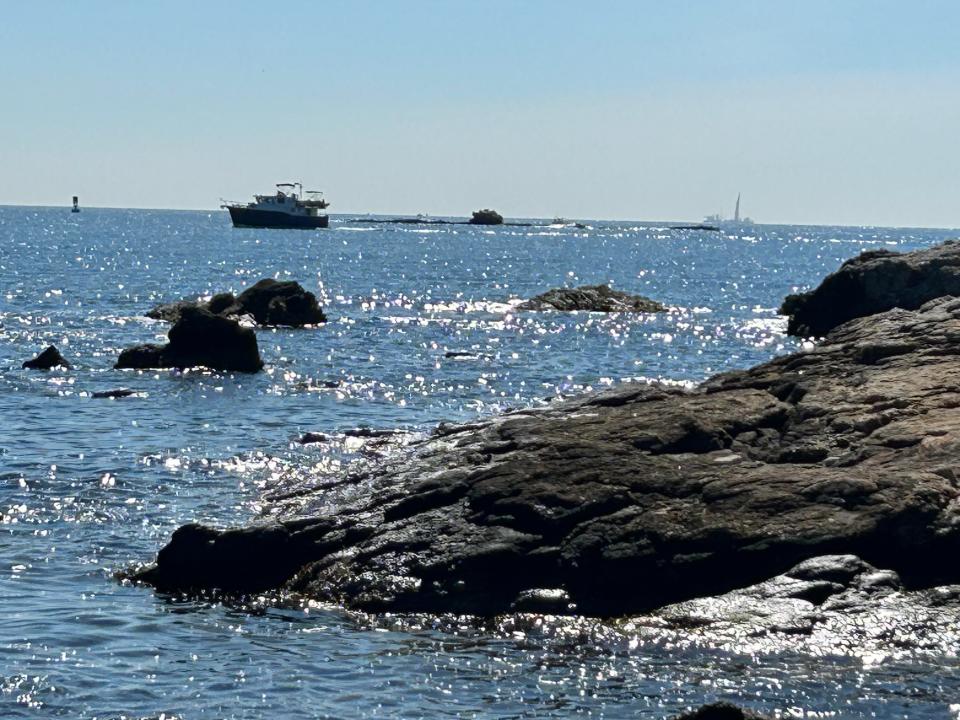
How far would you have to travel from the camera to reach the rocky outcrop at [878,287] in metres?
61.7

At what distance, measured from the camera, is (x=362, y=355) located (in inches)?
2127

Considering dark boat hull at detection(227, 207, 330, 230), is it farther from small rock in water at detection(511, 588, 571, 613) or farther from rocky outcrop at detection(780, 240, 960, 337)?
small rock in water at detection(511, 588, 571, 613)

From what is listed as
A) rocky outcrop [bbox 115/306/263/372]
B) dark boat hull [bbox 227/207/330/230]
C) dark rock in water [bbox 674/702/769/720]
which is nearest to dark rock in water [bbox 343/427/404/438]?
rocky outcrop [bbox 115/306/263/372]

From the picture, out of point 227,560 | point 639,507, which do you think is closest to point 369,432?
point 227,560

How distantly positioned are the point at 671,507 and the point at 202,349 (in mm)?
30928

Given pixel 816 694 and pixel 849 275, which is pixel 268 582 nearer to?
pixel 816 694

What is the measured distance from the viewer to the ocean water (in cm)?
1502

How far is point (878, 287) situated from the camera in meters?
63.8

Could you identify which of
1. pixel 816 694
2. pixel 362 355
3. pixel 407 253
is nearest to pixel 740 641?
pixel 816 694

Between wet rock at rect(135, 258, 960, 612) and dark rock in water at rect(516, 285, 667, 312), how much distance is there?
192 ft

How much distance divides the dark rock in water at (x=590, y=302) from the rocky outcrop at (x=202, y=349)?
36.6 metres

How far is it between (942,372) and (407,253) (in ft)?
500

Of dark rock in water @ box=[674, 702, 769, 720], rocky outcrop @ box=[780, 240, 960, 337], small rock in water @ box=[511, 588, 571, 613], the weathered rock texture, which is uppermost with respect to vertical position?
rocky outcrop @ box=[780, 240, 960, 337]

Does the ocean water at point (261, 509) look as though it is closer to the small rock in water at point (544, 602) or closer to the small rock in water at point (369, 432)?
the small rock in water at point (544, 602)
